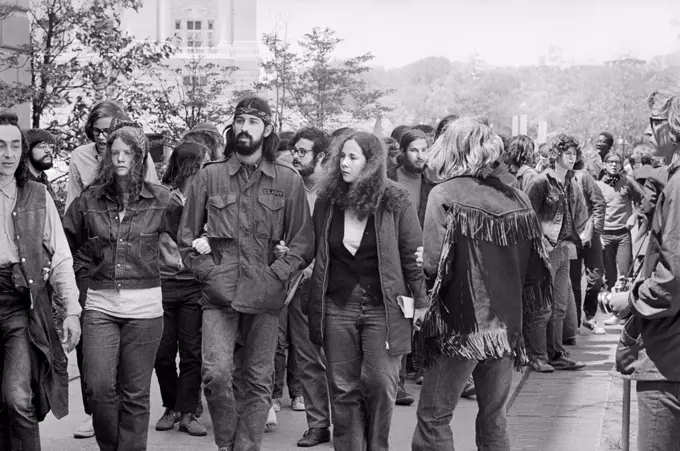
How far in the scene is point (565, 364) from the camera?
10570 mm

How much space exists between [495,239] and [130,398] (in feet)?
7.36

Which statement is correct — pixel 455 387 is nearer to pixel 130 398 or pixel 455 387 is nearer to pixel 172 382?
pixel 130 398

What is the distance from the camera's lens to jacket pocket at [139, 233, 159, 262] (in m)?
6.36

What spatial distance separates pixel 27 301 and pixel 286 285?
1517 mm

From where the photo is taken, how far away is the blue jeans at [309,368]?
294 inches

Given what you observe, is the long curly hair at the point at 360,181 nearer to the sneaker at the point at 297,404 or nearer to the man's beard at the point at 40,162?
the man's beard at the point at 40,162

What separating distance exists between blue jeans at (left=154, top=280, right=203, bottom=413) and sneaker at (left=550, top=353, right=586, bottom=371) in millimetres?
4221

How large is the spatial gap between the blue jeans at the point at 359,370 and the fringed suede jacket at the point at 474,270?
545 millimetres

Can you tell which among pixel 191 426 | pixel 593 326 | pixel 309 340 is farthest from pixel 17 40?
pixel 593 326

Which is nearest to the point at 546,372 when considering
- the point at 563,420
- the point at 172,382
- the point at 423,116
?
the point at 563,420

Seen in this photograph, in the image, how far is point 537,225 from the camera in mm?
5797

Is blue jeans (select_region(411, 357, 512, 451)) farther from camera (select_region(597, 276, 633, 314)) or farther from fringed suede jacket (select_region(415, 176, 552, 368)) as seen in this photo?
camera (select_region(597, 276, 633, 314))

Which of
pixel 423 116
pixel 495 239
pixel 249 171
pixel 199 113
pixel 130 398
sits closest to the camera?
pixel 495 239

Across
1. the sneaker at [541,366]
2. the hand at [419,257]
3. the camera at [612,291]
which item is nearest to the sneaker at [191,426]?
the hand at [419,257]
